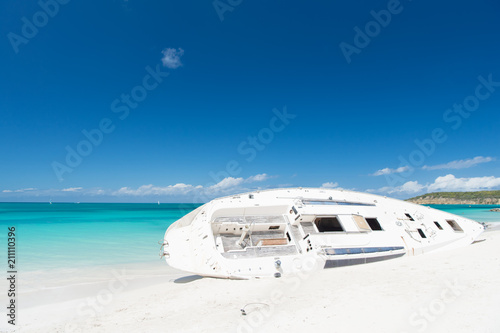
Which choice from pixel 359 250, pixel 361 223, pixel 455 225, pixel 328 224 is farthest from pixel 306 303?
pixel 455 225

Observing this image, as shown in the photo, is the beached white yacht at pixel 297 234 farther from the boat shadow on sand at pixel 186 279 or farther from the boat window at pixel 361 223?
the boat shadow on sand at pixel 186 279

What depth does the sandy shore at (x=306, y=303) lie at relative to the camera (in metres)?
4.94

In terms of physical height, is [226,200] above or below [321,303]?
above

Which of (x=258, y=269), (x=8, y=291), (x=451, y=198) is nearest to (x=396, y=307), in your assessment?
(x=258, y=269)

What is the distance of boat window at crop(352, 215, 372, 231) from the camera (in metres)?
11.4

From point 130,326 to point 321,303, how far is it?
4.31 m

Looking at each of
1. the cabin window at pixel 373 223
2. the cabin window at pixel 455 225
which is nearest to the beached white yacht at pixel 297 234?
the cabin window at pixel 373 223

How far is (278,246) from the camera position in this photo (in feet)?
31.5

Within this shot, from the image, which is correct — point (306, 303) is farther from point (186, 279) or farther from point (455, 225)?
point (455, 225)

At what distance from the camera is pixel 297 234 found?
1069cm

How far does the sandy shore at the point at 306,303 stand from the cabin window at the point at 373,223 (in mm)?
2453

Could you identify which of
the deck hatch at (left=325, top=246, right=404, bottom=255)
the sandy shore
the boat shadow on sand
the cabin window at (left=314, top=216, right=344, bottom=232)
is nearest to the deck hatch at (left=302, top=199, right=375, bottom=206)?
the cabin window at (left=314, top=216, right=344, bottom=232)

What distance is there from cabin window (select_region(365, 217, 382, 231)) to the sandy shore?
2453mm

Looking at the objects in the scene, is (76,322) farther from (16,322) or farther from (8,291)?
(8,291)
